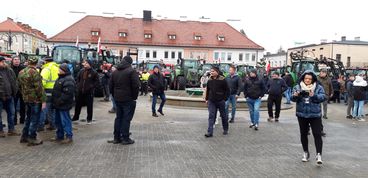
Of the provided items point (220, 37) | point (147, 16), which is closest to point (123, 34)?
point (147, 16)

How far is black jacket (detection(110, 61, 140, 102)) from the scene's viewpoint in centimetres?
871

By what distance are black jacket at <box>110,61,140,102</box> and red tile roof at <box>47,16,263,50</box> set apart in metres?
55.6

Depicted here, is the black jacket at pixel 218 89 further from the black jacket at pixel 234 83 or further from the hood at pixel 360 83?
the hood at pixel 360 83

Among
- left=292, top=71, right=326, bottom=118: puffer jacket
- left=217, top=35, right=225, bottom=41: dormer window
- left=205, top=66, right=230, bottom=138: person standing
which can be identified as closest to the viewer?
left=292, top=71, right=326, bottom=118: puffer jacket

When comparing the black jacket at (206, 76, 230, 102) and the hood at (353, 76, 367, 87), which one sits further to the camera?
the hood at (353, 76, 367, 87)

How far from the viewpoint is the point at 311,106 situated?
7445 mm

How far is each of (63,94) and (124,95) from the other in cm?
130

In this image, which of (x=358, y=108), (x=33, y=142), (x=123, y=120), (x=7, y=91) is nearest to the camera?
(x=33, y=142)

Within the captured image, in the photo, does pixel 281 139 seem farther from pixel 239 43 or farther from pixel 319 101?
pixel 239 43

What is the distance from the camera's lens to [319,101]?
7.39m

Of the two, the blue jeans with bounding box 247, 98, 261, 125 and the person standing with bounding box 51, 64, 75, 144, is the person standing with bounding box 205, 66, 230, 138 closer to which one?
the blue jeans with bounding box 247, 98, 261, 125

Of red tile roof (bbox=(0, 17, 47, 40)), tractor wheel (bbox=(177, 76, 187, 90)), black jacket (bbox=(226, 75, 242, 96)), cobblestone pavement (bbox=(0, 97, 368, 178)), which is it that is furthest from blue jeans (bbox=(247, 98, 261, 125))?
red tile roof (bbox=(0, 17, 47, 40))

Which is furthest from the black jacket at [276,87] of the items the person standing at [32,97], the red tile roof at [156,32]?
the red tile roof at [156,32]

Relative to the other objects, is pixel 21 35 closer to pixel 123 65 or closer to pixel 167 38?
pixel 167 38
